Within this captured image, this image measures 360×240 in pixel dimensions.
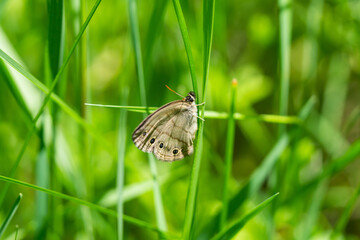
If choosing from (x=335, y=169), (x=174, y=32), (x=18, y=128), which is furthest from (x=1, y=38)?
(x=335, y=169)

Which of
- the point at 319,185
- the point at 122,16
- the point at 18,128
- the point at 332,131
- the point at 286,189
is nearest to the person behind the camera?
the point at 319,185

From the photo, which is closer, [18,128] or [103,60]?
[18,128]

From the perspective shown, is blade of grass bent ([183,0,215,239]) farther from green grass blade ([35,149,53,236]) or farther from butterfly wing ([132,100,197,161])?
green grass blade ([35,149,53,236])

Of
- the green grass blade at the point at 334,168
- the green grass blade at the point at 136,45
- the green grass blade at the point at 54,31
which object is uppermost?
the green grass blade at the point at 136,45

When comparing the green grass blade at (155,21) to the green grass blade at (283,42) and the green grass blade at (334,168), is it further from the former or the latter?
the green grass blade at (334,168)

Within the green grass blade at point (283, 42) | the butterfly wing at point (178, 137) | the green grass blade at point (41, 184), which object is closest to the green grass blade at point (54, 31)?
the green grass blade at point (41, 184)

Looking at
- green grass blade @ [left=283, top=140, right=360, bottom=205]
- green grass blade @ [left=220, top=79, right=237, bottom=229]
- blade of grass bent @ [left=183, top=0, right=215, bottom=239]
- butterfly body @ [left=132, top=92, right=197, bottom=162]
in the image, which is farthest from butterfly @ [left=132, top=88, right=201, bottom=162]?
green grass blade @ [left=283, top=140, right=360, bottom=205]

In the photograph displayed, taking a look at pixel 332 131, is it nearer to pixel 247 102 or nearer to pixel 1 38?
pixel 247 102

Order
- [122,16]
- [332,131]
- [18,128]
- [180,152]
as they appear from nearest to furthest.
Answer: [180,152] < [18,128] < [332,131] < [122,16]
